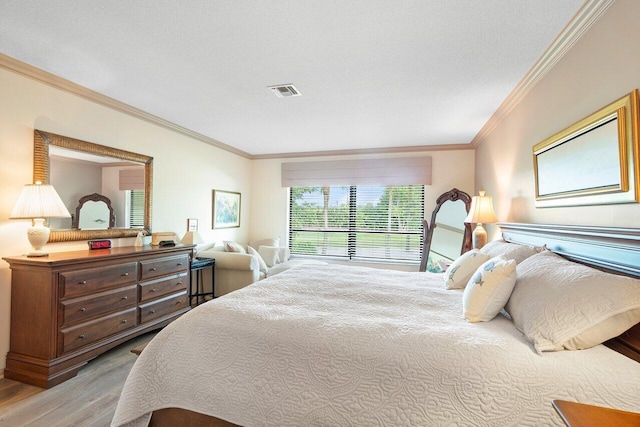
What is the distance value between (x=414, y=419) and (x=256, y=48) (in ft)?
7.60

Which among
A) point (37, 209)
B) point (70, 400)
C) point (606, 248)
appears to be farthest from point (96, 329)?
point (606, 248)

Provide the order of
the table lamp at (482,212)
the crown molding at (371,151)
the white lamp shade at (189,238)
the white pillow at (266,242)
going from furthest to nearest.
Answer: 1. the white pillow at (266,242)
2. the crown molding at (371,151)
3. the white lamp shade at (189,238)
4. the table lamp at (482,212)

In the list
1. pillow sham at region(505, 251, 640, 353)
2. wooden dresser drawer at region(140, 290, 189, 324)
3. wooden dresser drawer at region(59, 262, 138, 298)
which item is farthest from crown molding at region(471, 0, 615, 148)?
wooden dresser drawer at region(140, 290, 189, 324)

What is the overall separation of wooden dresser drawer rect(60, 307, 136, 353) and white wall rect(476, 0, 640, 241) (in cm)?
360

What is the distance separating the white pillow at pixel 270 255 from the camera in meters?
5.03

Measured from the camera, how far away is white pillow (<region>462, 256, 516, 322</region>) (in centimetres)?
148

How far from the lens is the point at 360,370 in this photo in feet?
3.99

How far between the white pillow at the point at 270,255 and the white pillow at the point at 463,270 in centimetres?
331

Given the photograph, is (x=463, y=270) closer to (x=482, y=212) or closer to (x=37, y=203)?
(x=482, y=212)

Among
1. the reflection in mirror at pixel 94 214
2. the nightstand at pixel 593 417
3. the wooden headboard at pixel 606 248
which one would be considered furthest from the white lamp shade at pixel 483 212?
the reflection in mirror at pixel 94 214

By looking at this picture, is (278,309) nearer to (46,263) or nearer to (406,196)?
(46,263)


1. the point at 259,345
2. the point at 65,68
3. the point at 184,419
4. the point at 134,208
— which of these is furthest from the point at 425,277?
the point at 65,68

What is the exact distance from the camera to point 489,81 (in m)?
2.58

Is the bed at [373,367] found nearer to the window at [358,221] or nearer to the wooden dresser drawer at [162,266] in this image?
the wooden dresser drawer at [162,266]
